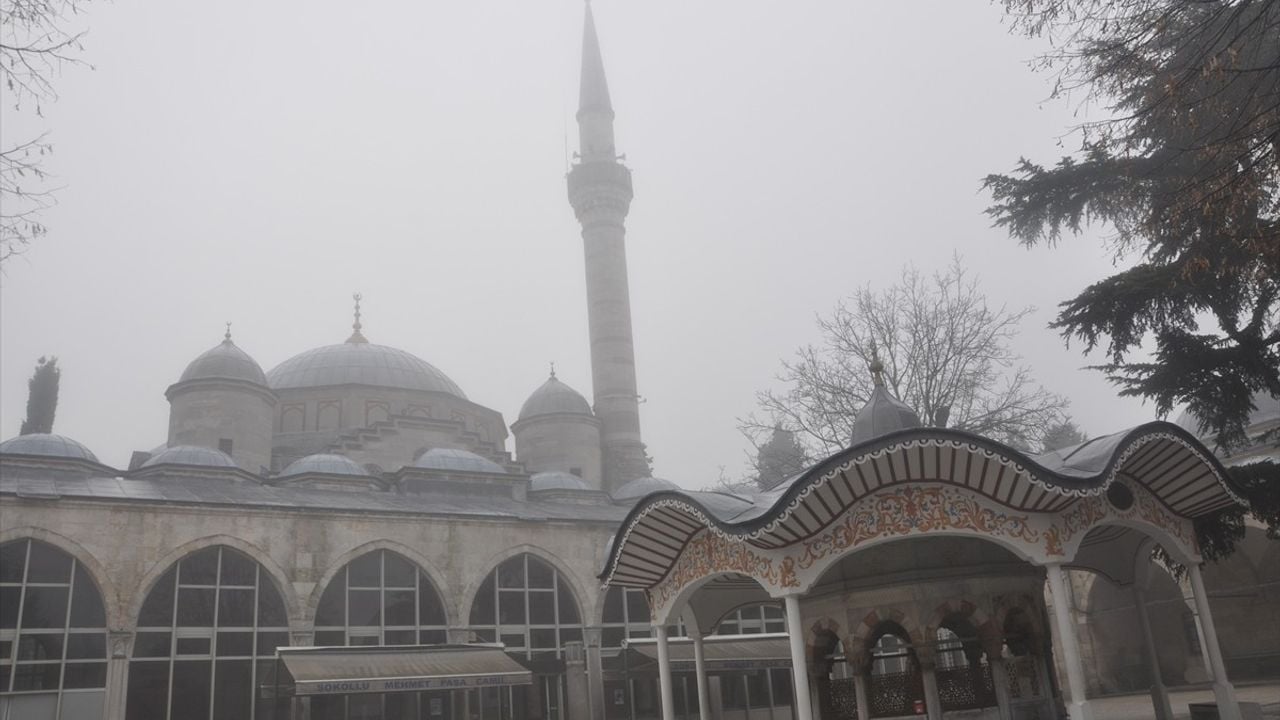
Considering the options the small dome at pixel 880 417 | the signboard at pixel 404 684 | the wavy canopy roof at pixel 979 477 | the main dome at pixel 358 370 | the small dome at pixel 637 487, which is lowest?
the signboard at pixel 404 684

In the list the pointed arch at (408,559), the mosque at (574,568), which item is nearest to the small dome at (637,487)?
the mosque at (574,568)

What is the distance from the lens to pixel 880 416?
36.4ft

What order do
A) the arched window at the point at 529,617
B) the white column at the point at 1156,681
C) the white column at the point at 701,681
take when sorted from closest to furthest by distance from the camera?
1. the white column at the point at 1156,681
2. the white column at the point at 701,681
3. the arched window at the point at 529,617

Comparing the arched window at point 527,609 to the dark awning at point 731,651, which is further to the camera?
the arched window at point 527,609

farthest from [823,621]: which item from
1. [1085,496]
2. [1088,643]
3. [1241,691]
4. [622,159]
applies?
[622,159]

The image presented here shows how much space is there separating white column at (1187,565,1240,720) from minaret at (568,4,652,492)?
973 inches

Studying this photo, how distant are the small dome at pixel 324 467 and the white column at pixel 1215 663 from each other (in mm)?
20400

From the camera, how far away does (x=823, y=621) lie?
1057 centimetres

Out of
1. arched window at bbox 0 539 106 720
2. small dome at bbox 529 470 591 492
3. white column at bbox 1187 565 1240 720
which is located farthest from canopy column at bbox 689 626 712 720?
small dome at bbox 529 470 591 492

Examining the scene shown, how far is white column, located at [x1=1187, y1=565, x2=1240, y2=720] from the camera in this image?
973 cm

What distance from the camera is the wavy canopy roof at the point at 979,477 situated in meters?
8.80

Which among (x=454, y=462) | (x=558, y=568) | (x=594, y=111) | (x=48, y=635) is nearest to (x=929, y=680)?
(x=558, y=568)

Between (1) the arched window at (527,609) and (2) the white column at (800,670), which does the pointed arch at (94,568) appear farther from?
(2) the white column at (800,670)

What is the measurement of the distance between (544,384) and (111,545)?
1826 centimetres
